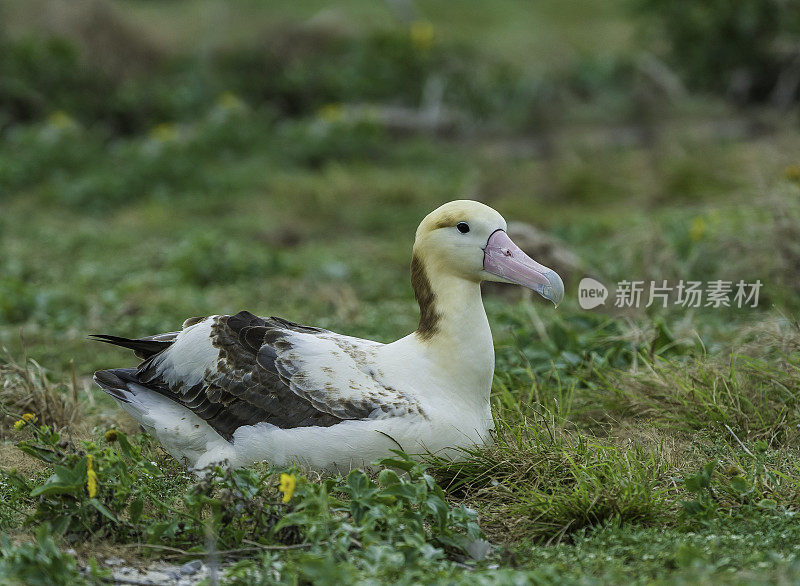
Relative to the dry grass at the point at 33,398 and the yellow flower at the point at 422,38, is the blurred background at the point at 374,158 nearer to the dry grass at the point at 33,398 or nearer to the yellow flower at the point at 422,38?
the yellow flower at the point at 422,38

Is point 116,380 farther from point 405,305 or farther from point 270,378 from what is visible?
point 405,305

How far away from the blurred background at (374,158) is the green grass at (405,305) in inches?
1.5

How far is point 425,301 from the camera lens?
14.4ft

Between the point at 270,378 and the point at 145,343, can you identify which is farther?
the point at 145,343

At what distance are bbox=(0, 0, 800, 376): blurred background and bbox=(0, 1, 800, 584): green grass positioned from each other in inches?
1.5

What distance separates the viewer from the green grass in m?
3.53

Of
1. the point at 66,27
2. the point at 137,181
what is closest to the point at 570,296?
the point at 137,181

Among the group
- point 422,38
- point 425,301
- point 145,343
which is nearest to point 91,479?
point 145,343

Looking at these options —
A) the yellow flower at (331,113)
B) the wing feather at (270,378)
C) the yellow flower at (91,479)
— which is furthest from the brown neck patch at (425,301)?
the yellow flower at (331,113)

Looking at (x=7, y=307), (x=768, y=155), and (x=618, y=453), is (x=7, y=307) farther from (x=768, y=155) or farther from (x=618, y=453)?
(x=768, y=155)

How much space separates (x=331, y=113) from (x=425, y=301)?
8448 millimetres

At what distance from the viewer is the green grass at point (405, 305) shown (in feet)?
11.6

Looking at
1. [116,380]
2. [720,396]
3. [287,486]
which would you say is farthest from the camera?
[720,396]

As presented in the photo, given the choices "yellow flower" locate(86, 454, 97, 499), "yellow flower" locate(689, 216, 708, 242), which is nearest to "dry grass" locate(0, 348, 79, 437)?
"yellow flower" locate(86, 454, 97, 499)
